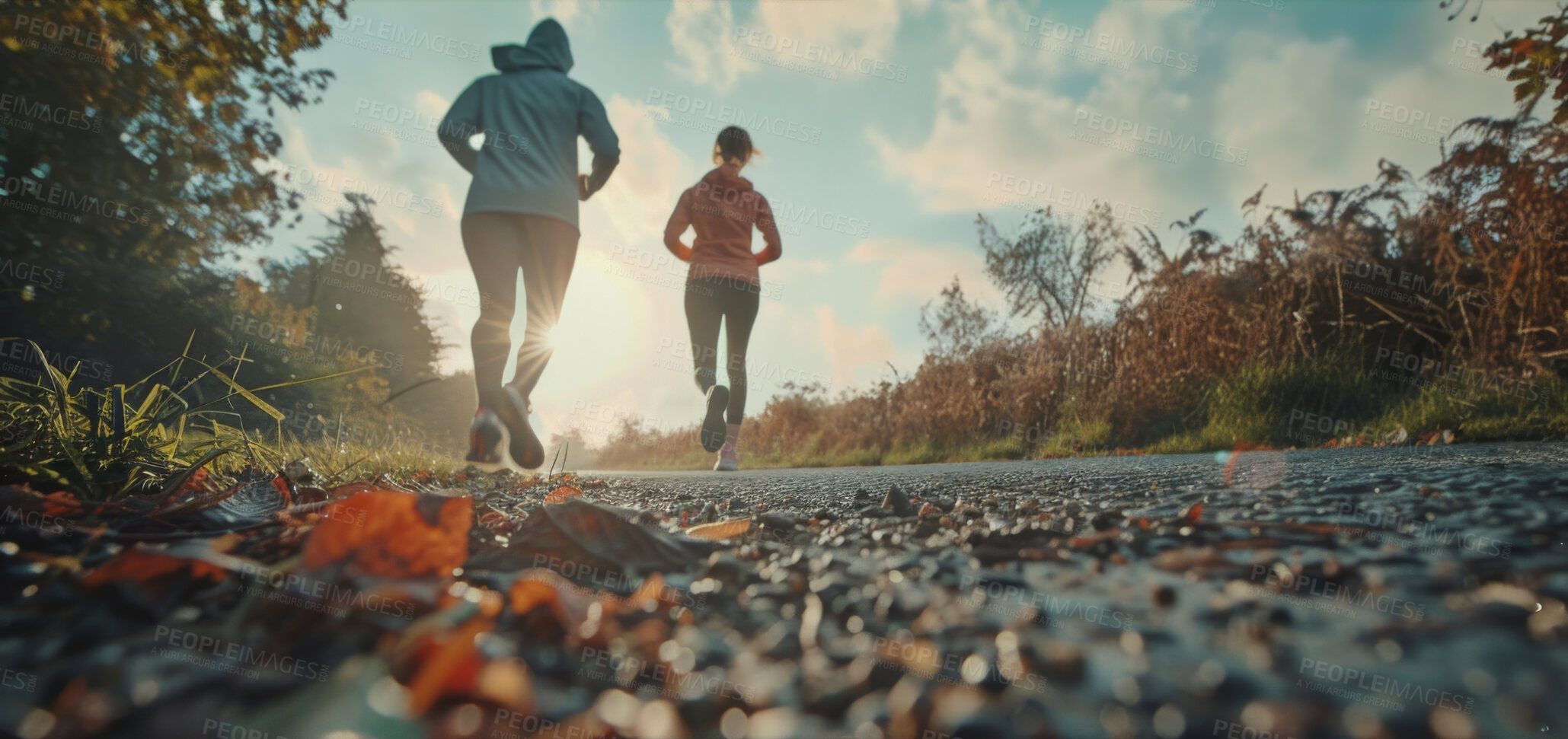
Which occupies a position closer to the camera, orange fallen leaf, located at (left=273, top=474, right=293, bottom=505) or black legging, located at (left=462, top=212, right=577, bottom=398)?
orange fallen leaf, located at (left=273, top=474, right=293, bottom=505)

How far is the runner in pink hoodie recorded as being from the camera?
5.91 m

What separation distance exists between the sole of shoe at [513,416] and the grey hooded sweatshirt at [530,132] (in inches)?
46.0

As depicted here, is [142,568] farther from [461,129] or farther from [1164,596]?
[461,129]

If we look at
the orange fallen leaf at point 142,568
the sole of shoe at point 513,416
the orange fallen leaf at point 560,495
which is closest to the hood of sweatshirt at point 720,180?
the sole of shoe at point 513,416

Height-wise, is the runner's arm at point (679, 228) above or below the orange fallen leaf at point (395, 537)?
above

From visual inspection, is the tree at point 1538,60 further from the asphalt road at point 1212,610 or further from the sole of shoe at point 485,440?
the sole of shoe at point 485,440

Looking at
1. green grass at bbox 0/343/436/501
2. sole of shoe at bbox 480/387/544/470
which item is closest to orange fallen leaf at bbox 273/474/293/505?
green grass at bbox 0/343/436/501

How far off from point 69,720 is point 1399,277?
876 cm

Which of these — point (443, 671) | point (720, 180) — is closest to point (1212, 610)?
point (443, 671)

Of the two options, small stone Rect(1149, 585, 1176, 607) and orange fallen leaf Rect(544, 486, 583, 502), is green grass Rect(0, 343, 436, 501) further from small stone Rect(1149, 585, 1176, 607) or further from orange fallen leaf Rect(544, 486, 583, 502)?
small stone Rect(1149, 585, 1176, 607)

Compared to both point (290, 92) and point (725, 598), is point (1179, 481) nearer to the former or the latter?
point (725, 598)

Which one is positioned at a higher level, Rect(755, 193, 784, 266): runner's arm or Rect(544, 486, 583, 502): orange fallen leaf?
Answer: Rect(755, 193, 784, 266): runner's arm

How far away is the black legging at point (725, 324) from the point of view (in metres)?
5.91

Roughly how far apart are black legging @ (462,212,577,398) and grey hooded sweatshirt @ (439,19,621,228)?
12cm
